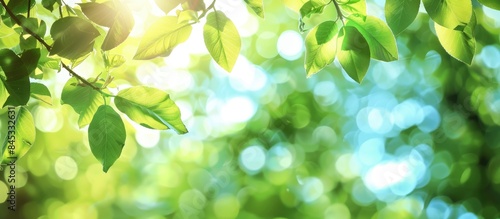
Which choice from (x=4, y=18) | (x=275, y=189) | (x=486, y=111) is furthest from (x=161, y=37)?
(x=486, y=111)

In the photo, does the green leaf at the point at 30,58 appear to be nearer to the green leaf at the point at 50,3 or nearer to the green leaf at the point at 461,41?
the green leaf at the point at 50,3

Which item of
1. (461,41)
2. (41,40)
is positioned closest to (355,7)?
(461,41)

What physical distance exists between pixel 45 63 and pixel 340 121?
8.46 metres

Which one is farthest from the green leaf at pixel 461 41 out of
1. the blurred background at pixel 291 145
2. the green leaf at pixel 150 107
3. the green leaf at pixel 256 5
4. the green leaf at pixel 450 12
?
the blurred background at pixel 291 145

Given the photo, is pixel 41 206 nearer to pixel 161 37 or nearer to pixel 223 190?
pixel 223 190

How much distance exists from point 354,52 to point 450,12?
113 mm

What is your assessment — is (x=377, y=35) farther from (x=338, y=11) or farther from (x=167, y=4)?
(x=167, y=4)

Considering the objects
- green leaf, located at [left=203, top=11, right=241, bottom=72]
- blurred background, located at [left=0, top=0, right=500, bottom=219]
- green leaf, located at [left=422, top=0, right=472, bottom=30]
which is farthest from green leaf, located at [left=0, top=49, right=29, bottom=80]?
blurred background, located at [left=0, top=0, right=500, bottom=219]

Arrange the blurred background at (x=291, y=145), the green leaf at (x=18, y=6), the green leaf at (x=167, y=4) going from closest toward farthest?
the green leaf at (x=167, y=4) → the green leaf at (x=18, y=6) → the blurred background at (x=291, y=145)

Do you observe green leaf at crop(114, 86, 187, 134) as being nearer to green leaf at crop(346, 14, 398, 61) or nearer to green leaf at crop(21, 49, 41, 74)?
green leaf at crop(21, 49, 41, 74)

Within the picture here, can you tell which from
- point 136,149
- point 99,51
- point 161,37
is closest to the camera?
point 161,37

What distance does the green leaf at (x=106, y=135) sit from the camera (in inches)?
26.9

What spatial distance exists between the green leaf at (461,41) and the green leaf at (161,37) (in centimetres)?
30

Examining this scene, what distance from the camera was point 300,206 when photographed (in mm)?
8398
